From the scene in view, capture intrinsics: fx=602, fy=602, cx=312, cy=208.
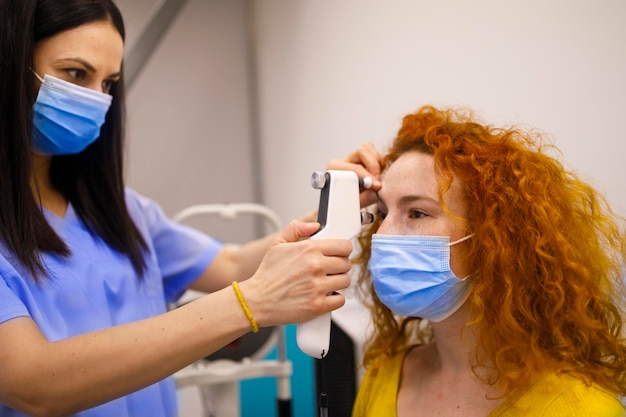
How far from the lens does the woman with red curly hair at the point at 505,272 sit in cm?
111

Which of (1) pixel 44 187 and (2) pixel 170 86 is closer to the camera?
(1) pixel 44 187

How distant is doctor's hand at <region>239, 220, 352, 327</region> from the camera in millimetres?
1030

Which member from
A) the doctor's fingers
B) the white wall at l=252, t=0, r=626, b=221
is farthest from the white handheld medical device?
the white wall at l=252, t=0, r=626, b=221

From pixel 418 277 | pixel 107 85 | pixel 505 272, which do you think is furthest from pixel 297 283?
pixel 107 85

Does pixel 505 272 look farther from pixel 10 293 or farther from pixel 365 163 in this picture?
pixel 10 293

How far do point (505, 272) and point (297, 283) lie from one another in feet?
1.30

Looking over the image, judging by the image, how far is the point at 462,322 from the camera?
1.22 meters

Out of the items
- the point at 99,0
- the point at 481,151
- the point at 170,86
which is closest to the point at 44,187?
the point at 99,0

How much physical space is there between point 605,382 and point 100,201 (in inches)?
46.0

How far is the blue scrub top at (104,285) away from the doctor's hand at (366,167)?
0.53 metres

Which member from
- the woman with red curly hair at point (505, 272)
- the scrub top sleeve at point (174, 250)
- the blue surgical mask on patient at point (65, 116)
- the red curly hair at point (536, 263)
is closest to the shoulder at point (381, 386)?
the woman with red curly hair at point (505, 272)

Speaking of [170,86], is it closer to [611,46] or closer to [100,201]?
[100,201]

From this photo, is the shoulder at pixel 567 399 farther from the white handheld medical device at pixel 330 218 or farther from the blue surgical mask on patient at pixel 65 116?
the blue surgical mask on patient at pixel 65 116

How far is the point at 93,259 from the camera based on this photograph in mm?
1352
